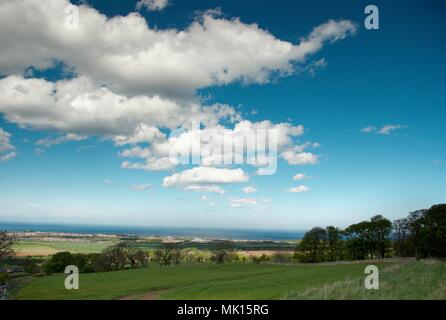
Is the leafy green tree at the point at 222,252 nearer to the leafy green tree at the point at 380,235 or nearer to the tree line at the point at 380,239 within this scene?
the tree line at the point at 380,239

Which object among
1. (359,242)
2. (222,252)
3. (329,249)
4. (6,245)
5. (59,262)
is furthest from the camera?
(222,252)

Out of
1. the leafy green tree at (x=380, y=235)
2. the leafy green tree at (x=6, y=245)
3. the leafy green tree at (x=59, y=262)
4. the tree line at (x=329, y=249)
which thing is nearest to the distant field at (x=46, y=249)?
the leafy green tree at (x=59, y=262)

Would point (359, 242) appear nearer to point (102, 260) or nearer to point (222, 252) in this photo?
point (222, 252)

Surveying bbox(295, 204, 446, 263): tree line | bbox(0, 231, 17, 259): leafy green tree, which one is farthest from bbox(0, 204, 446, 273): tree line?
bbox(0, 231, 17, 259): leafy green tree

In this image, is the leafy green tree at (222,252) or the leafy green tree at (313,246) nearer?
the leafy green tree at (313,246)

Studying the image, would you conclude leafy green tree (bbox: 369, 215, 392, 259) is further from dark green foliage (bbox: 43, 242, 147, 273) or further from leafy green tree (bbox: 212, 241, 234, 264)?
dark green foliage (bbox: 43, 242, 147, 273)

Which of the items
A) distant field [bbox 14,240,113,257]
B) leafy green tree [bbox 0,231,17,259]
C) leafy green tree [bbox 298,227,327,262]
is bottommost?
distant field [bbox 14,240,113,257]

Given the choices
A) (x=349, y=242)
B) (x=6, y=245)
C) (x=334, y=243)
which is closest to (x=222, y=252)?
(x=334, y=243)

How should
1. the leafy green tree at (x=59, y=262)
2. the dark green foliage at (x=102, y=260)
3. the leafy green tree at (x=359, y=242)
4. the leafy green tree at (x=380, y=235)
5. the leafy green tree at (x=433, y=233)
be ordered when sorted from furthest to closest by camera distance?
the leafy green tree at (x=359, y=242) → the leafy green tree at (x=380, y=235) → the dark green foliage at (x=102, y=260) → the leafy green tree at (x=59, y=262) → the leafy green tree at (x=433, y=233)
